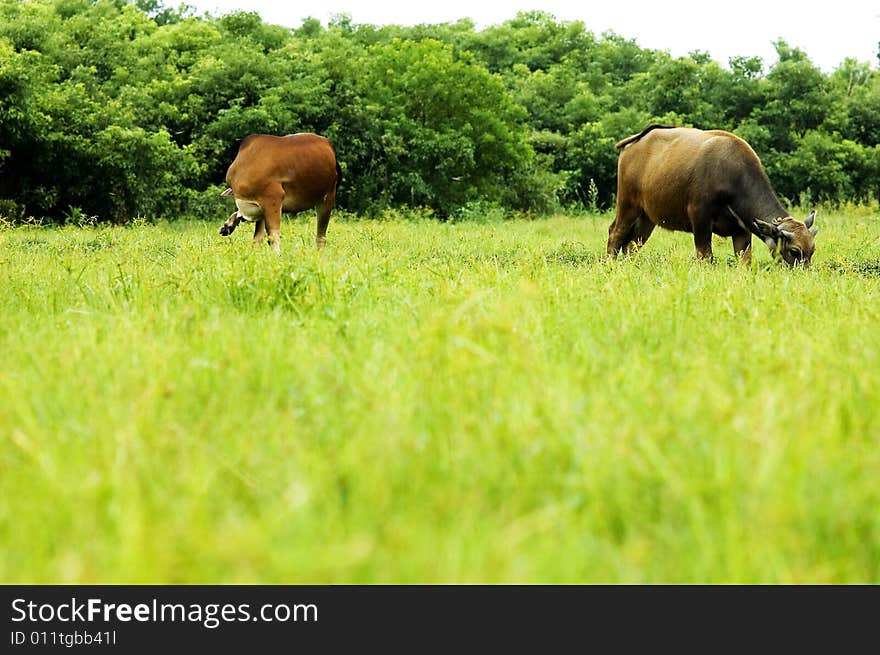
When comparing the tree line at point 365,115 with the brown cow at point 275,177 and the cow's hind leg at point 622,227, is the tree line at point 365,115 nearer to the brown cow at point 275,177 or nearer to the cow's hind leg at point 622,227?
the brown cow at point 275,177

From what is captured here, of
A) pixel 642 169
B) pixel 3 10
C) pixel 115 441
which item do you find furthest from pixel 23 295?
pixel 3 10

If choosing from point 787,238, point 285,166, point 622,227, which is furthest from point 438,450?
point 622,227

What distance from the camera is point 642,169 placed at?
9.98 meters

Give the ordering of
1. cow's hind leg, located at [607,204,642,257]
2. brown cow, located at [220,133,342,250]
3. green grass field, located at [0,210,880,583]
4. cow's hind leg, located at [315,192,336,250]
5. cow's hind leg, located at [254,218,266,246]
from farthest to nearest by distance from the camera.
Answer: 1. cow's hind leg, located at [607,204,642,257]
2. cow's hind leg, located at [315,192,336,250]
3. cow's hind leg, located at [254,218,266,246]
4. brown cow, located at [220,133,342,250]
5. green grass field, located at [0,210,880,583]

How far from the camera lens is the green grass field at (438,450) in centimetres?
173

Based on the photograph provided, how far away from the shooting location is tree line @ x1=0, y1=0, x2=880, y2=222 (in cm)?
1725

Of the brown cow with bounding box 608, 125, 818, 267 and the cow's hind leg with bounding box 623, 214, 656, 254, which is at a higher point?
the brown cow with bounding box 608, 125, 818, 267

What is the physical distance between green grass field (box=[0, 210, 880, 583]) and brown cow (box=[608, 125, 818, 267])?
5052 millimetres

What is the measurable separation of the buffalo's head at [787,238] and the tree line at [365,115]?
38.8 feet

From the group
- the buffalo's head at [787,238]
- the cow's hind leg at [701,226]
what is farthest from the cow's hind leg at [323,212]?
the buffalo's head at [787,238]

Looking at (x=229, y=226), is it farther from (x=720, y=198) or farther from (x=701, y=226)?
(x=720, y=198)

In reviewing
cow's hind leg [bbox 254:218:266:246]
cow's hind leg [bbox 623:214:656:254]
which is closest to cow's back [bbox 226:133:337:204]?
cow's hind leg [bbox 254:218:266:246]

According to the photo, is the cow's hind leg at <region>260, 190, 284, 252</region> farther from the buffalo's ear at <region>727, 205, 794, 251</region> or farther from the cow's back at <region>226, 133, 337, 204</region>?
the buffalo's ear at <region>727, 205, 794, 251</region>

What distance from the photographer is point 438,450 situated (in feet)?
7.34
